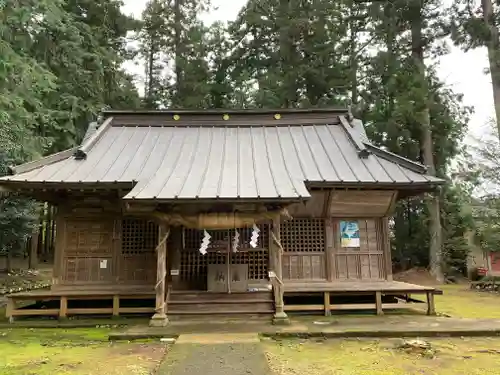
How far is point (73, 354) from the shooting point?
19.9ft

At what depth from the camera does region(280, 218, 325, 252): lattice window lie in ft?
32.0

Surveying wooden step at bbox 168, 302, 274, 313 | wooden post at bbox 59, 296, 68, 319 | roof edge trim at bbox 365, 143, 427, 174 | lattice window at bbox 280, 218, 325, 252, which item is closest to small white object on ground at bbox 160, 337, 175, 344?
wooden step at bbox 168, 302, 274, 313

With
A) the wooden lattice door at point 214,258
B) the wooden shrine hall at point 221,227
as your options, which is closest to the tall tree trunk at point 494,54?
the wooden shrine hall at point 221,227

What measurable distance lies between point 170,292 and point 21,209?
8.89m

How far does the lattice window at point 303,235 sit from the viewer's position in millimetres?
9766

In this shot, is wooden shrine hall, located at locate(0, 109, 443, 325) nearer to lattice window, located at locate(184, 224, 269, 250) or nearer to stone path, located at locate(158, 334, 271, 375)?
lattice window, located at locate(184, 224, 269, 250)

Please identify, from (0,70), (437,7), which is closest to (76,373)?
(0,70)

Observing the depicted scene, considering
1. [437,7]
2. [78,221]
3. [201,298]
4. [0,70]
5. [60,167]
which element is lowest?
[201,298]

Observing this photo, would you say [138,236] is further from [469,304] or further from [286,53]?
[286,53]

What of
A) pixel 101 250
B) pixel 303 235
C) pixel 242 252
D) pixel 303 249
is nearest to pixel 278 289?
pixel 242 252

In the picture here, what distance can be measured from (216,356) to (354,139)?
733 cm

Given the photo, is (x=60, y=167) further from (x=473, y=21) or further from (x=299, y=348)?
(x=473, y=21)

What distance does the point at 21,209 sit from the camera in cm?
1423

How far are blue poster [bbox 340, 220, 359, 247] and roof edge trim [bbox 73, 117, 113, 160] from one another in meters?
6.94
